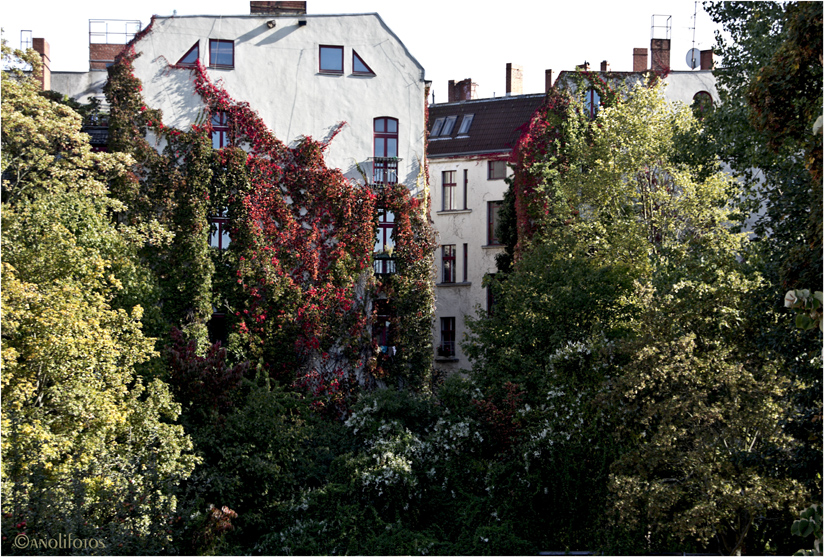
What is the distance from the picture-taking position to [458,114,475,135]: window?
55219mm

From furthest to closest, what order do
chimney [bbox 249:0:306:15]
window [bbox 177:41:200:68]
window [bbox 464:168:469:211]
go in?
window [bbox 464:168:469:211] < chimney [bbox 249:0:306:15] < window [bbox 177:41:200:68]

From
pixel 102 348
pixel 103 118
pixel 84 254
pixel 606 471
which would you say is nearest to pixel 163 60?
pixel 103 118

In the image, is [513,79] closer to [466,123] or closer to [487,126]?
[466,123]

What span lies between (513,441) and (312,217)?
13183 millimetres

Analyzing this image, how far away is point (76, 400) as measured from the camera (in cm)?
2673

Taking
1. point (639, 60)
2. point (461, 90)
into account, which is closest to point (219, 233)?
point (639, 60)

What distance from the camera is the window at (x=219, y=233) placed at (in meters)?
38.4

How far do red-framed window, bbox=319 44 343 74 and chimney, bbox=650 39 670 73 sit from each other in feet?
50.5

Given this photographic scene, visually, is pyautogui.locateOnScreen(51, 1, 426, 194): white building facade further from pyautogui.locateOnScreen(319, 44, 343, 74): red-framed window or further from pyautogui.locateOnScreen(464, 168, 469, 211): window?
pyautogui.locateOnScreen(464, 168, 469, 211): window

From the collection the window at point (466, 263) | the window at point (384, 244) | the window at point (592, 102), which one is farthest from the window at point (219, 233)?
the window at point (592, 102)

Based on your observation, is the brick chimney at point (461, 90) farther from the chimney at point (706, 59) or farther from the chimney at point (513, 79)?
the chimney at point (706, 59)

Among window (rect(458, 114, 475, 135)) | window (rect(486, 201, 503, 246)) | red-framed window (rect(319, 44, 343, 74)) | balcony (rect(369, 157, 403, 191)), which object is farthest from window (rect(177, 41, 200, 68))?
window (rect(458, 114, 475, 135))

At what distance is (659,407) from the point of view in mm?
24562

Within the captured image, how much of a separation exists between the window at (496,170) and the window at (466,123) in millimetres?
3468
